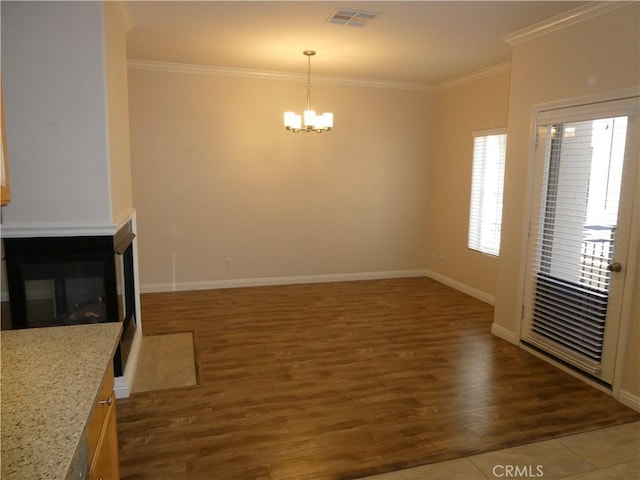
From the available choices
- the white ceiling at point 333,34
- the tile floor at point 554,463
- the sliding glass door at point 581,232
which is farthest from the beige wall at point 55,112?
the sliding glass door at point 581,232

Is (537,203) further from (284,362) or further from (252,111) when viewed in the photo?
(252,111)

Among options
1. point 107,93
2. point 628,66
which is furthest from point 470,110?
point 107,93

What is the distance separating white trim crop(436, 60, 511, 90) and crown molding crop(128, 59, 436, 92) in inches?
12.2

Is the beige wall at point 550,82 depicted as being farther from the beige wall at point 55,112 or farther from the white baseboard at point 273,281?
the beige wall at point 55,112

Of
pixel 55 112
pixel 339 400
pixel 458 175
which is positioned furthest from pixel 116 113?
pixel 458 175

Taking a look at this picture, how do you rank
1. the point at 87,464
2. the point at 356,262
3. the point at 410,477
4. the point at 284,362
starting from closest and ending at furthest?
1. the point at 87,464
2. the point at 410,477
3. the point at 284,362
4. the point at 356,262

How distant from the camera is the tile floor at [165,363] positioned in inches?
136

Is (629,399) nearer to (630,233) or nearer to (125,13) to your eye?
(630,233)

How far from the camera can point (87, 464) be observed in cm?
134

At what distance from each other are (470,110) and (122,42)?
424 cm

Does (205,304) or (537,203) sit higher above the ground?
(537,203)

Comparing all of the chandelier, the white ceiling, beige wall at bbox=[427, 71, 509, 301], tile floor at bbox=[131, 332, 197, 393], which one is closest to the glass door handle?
the white ceiling

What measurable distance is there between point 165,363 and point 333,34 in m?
→ 3.35

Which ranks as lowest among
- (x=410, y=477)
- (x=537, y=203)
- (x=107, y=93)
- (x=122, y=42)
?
(x=410, y=477)
